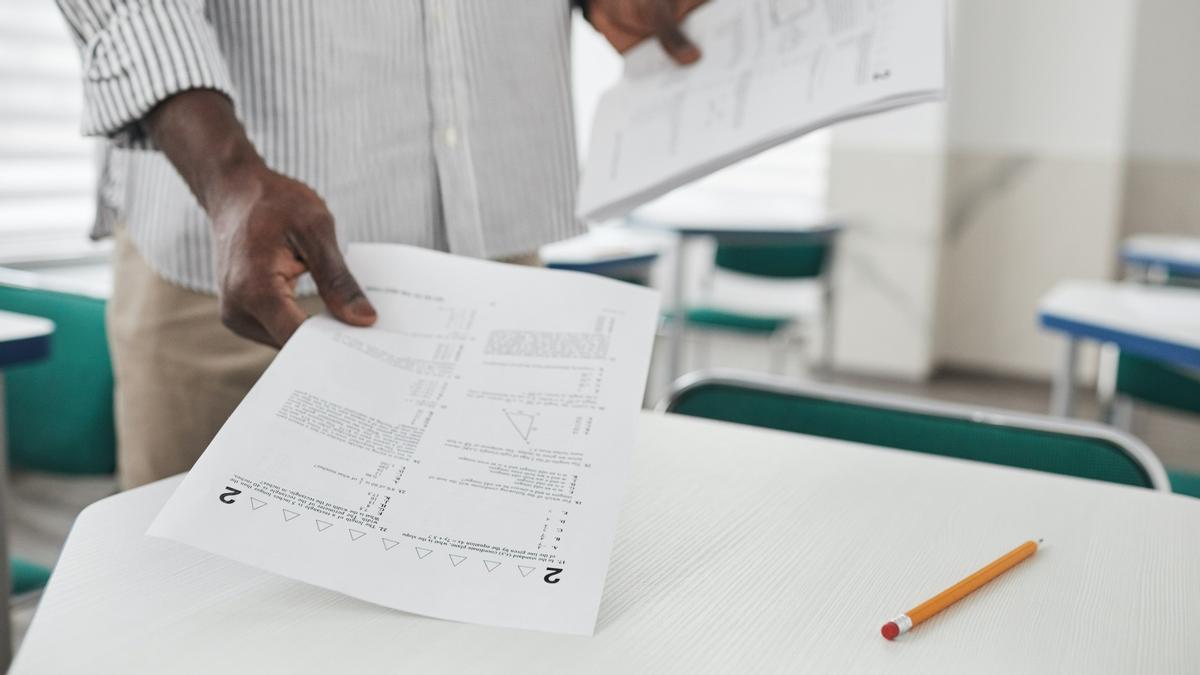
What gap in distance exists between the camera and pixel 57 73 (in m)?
3.30

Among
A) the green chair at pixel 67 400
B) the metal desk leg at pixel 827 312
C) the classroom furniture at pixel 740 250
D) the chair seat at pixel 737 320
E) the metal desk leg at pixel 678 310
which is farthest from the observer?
the metal desk leg at pixel 827 312

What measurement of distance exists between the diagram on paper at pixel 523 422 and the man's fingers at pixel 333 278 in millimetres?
118

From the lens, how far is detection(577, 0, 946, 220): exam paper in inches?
35.4

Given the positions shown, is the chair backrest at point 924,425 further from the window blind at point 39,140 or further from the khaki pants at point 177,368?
the window blind at point 39,140

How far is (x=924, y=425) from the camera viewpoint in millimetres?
1274

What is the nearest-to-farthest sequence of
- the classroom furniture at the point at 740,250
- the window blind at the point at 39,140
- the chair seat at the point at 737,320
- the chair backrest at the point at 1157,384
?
the chair backrest at the point at 1157,384, the window blind at the point at 39,140, the classroom furniture at the point at 740,250, the chair seat at the point at 737,320

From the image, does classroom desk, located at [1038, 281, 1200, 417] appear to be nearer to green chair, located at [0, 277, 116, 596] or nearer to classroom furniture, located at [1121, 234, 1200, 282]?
classroom furniture, located at [1121, 234, 1200, 282]

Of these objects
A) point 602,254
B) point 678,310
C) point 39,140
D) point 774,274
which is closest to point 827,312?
point 774,274

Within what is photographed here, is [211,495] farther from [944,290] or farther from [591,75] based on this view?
[591,75]

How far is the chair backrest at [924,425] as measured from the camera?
1.15 m

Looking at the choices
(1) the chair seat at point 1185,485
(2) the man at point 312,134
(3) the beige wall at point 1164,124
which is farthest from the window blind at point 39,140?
(3) the beige wall at point 1164,124

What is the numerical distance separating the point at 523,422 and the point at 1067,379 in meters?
2.21

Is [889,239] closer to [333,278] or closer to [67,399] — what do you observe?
[67,399]

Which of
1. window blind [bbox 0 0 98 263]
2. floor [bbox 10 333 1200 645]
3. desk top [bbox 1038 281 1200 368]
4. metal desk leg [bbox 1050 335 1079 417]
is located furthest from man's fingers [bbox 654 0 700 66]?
window blind [bbox 0 0 98 263]
